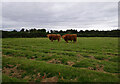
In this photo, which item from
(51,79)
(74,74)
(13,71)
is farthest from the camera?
(13,71)

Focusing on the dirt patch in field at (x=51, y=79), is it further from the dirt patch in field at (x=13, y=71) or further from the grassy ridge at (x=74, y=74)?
the dirt patch in field at (x=13, y=71)

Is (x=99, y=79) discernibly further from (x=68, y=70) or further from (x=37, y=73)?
(x=37, y=73)

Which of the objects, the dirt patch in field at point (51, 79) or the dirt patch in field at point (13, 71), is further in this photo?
the dirt patch in field at point (13, 71)

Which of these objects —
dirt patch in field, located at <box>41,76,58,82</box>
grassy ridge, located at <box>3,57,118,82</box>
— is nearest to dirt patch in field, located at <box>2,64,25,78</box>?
grassy ridge, located at <box>3,57,118,82</box>

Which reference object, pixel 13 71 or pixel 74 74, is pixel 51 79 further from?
pixel 13 71

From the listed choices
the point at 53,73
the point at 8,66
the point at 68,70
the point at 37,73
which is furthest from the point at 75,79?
the point at 8,66

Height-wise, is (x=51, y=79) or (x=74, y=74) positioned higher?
(x=74, y=74)

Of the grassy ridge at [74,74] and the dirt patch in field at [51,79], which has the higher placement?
the grassy ridge at [74,74]

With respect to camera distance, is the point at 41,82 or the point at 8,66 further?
the point at 8,66

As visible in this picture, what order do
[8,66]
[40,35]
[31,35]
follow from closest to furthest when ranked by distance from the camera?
[8,66] → [31,35] → [40,35]

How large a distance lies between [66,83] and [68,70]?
4.13 ft

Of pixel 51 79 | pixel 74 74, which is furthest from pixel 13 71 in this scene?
pixel 74 74

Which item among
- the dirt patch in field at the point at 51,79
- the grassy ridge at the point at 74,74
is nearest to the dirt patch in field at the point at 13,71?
the grassy ridge at the point at 74,74

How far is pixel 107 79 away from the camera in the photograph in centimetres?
468
